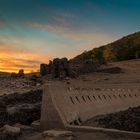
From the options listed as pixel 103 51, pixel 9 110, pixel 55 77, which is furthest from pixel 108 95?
pixel 103 51

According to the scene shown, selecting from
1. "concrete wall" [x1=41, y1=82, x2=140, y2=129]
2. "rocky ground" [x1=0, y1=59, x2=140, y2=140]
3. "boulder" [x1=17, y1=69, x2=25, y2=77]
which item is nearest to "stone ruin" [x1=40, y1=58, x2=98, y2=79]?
"rocky ground" [x1=0, y1=59, x2=140, y2=140]

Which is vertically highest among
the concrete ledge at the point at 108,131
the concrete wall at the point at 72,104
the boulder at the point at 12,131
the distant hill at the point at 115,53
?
the distant hill at the point at 115,53

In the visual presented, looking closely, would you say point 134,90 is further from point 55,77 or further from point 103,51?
point 103,51

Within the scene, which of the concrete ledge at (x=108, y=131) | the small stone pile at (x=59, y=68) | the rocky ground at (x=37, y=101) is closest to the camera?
the concrete ledge at (x=108, y=131)

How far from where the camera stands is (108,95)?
15.3 metres

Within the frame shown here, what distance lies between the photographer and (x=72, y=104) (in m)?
12.5

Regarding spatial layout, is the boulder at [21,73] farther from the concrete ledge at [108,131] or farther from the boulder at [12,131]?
the concrete ledge at [108,131]

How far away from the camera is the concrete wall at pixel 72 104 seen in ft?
38.4

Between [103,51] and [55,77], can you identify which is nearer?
[55,77]

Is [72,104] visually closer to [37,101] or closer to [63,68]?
[37,101]

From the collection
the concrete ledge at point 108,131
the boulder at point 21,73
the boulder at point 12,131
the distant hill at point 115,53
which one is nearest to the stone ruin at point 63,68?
the boulder at point 21,73

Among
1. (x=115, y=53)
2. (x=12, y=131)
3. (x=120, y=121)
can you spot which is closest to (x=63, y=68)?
(x=120, y=121)

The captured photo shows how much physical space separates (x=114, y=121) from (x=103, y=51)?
49367mm

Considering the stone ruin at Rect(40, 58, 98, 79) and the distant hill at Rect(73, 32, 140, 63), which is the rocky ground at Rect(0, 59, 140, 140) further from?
the distant hill at Rect(73, 32, 140, 63)
